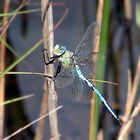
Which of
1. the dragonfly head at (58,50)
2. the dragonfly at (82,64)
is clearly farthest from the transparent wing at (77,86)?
the dragonfly head at (58,50)

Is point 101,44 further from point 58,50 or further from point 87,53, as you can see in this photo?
point 58,50

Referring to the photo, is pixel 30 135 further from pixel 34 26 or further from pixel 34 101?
pixel 34 26

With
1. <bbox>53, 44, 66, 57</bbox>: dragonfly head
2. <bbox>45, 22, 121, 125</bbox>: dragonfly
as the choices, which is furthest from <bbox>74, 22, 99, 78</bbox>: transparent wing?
<bbox>53, 44, 66, 57</bbox>: dragonfly head

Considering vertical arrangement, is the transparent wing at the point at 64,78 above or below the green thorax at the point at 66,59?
below

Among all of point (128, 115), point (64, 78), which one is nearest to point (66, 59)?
point (64, 78)

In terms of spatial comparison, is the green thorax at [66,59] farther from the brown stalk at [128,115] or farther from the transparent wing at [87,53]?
the brown stalk at [128,115]

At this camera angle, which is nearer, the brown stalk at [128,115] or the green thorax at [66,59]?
the brown stalk at [128,115]
